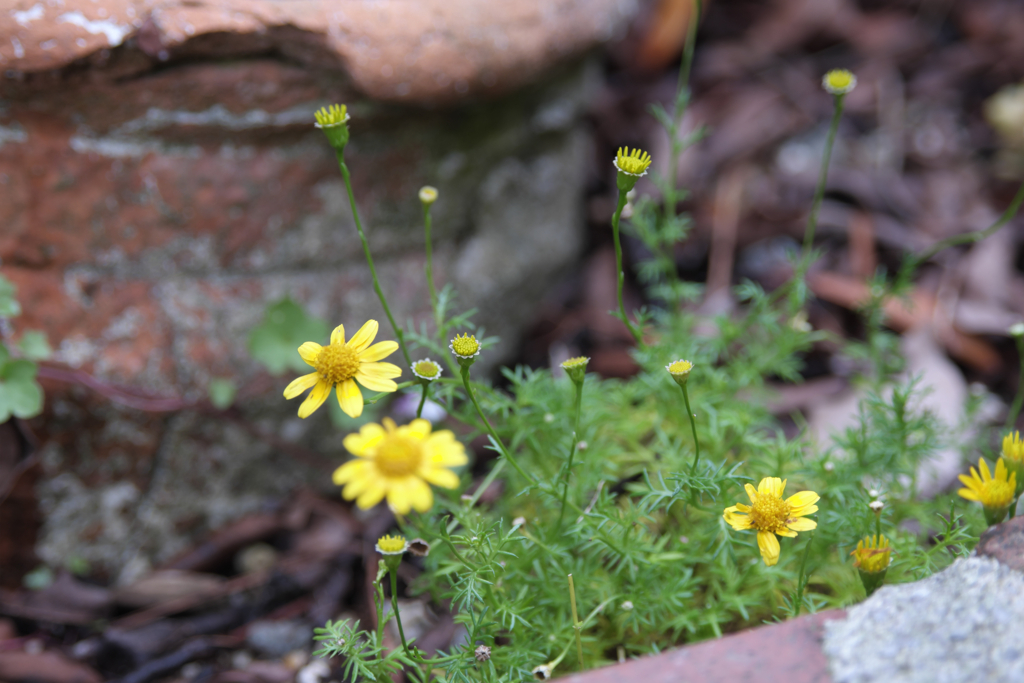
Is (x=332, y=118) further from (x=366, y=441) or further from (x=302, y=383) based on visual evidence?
(x=366, y=441)

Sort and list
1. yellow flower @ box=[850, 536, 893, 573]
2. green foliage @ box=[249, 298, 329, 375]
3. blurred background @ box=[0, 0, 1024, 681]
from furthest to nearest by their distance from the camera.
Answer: green foliage @ box=[249, 298, 329, 375]
blurred background @ box=[0, 0, 1024, 681]
yellow flower @ box=[850, 536, 893, 573]

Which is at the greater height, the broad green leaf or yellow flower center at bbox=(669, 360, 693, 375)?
the broad green leaf

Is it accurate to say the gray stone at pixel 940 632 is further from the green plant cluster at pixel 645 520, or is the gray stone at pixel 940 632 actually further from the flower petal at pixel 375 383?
the flower petal at pixel 375 383

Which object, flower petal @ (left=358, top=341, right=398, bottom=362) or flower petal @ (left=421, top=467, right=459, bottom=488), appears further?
flower petal @ (left=358, top=341, right=398, bottom=362)

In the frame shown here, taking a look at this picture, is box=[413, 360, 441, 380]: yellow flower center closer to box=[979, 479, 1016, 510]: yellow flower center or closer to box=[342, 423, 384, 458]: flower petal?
box=[342, 423, 384, 458]: flower petal

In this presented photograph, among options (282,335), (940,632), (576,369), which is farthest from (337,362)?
(940,632)

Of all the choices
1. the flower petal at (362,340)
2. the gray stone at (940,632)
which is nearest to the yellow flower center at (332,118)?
the flower petal at (362,340)

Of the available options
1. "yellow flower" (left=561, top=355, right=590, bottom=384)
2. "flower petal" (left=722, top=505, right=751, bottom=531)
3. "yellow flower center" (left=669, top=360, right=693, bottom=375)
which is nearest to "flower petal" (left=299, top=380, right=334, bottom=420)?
"yellow flower" (left=561, top=355, right=590, bottom=384)
